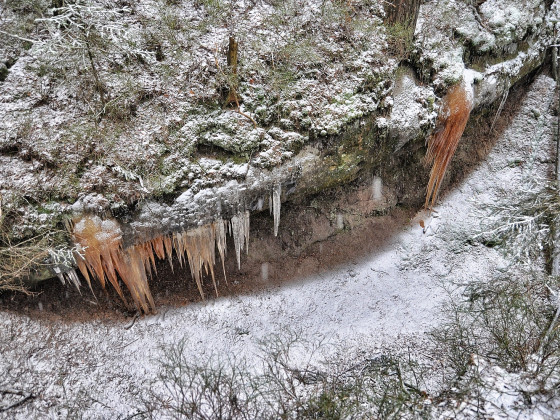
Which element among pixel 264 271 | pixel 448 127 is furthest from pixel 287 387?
pixel 448 127

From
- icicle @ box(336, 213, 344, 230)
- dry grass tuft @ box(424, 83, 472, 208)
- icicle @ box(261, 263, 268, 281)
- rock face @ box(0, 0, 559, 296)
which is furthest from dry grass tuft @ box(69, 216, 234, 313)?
dry grass tuft @ box(424, 83, 472, 208)

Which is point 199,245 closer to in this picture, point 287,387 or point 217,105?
point 217,105

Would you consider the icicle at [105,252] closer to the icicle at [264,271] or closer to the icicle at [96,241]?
the icicle at [96,241]

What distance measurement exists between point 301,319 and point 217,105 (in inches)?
182

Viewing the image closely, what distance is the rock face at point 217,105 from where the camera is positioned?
6.69m

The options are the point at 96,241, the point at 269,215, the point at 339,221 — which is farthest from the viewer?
the point at 339,221

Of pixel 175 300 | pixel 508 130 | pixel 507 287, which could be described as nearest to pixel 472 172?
pixel 508 130

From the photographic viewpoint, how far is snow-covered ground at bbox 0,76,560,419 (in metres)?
6.84

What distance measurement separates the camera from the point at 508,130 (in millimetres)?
10477

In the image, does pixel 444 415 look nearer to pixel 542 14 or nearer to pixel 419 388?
pixel 419 388

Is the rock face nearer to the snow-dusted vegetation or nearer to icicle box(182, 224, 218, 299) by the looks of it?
the snow-dusted vegetation

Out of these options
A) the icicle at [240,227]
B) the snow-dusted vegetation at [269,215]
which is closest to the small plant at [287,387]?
the snow-dusted vegetation at [269,215]

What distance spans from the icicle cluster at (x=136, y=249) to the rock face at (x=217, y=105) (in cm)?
15

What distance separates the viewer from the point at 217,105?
25.0 feet
